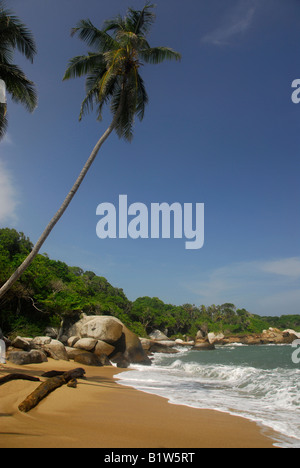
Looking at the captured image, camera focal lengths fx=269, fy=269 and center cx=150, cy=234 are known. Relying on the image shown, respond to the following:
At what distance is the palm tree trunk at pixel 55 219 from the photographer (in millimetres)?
9703

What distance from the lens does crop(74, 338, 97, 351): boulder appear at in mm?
18641

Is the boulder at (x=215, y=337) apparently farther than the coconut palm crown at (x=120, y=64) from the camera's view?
Yes

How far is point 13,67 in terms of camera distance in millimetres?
12539

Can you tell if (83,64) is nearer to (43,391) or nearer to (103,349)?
(43,391)

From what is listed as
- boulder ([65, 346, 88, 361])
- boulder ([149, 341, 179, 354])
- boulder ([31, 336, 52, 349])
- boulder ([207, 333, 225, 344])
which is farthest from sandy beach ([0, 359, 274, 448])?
boulder ([207, 333, 225, 344])

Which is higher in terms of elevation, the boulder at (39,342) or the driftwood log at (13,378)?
the driftwood log at (13,378)

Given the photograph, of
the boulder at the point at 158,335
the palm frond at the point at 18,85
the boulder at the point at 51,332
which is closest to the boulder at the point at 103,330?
the boulder at the point at 51,332

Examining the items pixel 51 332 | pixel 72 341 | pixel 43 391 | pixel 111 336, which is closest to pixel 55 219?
pixel 43 391

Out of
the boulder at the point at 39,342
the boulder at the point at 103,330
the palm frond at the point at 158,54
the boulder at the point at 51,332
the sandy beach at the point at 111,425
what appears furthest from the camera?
the boulder at the point at 51,332

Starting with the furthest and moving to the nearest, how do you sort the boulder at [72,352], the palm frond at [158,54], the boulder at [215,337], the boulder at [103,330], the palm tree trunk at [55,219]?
the boulder at [215,337] → the boulder at [103,330] → the boulder at [72,352] → the palm frond at [158,54] → the palm tree trunk at [55,219]

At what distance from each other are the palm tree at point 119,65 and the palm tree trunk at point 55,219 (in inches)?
1.9

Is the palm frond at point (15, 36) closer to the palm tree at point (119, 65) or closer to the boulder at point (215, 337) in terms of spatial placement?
the palm tree at point (119, 65)

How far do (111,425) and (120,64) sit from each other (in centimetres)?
1381
